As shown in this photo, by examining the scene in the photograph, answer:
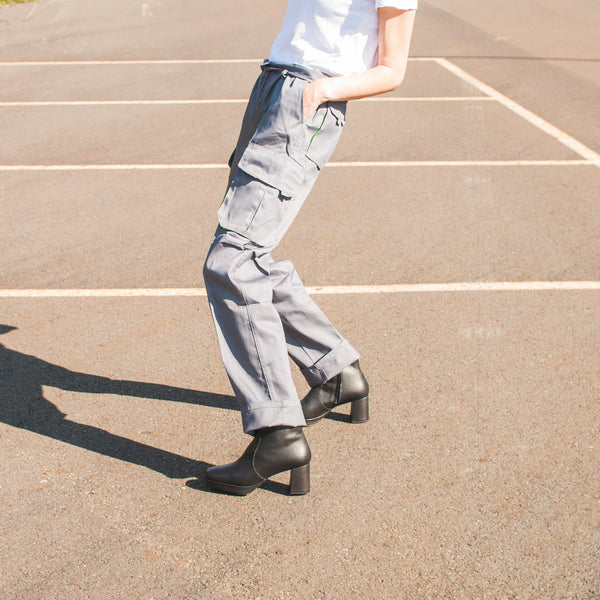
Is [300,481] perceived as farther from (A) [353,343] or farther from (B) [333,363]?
(A) [353,343]

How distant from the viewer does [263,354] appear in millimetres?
2809

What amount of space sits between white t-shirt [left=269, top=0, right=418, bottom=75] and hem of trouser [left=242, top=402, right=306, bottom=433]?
45.5 inches

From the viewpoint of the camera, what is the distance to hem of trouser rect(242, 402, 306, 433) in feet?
9.26

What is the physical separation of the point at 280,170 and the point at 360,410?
122 centimetres

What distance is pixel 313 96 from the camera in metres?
2.70

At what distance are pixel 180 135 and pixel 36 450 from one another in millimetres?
5322

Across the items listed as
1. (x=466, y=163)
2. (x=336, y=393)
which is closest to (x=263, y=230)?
(x=336, y=393)

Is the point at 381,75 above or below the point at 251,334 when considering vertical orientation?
above

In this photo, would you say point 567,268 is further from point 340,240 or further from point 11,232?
point 11,232

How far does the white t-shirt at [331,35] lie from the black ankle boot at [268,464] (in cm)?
126

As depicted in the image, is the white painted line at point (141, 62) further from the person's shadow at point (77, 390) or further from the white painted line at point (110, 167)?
the person's shadow at point (77, 390)

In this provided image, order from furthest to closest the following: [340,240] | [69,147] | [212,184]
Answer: [69,147]
[212,184]
[340,240]

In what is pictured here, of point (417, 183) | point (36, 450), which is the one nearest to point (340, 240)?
point (417, 183)

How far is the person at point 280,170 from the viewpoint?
2715 mm
